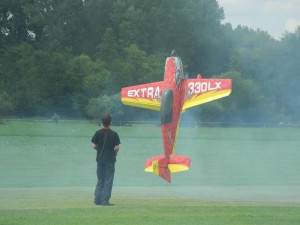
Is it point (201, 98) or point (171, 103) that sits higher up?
point (201, 98)

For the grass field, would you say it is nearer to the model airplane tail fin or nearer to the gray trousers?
the gray trousers

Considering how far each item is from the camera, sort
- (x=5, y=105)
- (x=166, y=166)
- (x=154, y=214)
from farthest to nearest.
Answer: (x=5, y=105) < (x=166, y=166) < (x=154, y=214)

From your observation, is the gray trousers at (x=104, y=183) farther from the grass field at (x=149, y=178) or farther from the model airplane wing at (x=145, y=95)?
the model airplane wing at (x=145, y=95)

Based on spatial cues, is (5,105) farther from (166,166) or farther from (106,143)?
(106,143)

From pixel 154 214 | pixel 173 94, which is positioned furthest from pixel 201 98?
pixel 154 214

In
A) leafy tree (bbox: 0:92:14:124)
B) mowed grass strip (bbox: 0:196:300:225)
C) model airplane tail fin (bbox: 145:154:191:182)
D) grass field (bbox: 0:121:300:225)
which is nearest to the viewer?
mowed grass strip (bbox: 0:196:300:225)

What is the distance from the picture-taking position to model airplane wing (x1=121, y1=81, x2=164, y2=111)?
2091 cm

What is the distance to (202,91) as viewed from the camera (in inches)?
822

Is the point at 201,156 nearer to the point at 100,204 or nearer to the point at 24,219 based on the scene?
the point at 100,204

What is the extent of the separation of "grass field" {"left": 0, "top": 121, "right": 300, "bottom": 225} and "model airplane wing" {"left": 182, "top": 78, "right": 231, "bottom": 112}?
2207 mm

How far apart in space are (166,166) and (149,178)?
6701mm

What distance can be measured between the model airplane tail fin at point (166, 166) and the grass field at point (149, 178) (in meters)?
0.49

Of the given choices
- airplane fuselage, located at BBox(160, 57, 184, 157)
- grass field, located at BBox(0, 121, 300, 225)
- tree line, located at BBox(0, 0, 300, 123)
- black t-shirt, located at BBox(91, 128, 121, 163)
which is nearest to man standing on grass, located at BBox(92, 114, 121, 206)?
black t-shirt, located at BBox(91, 128, 121, 163)

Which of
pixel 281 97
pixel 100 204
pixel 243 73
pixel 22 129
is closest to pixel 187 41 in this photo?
pixel 243 73
